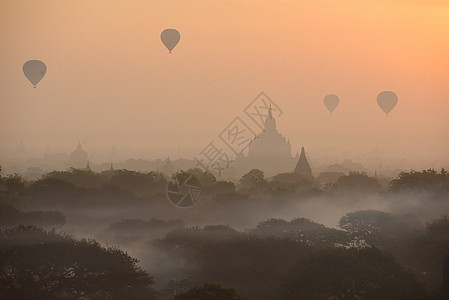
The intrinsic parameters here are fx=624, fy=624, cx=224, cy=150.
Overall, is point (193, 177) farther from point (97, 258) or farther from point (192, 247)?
point (97, 258)

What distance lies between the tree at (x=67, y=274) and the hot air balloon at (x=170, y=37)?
80.2m

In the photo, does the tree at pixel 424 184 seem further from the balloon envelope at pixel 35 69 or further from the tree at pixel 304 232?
the balloon envelope at pixel 35 69

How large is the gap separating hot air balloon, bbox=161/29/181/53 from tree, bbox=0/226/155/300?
80195 millimetres

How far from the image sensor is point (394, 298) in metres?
40.5

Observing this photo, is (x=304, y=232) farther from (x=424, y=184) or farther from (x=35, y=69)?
(x=35, y=69)

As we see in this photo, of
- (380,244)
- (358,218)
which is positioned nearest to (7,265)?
(380,244)

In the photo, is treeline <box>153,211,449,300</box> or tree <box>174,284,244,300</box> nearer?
tree <box>174,284,244,300</box>

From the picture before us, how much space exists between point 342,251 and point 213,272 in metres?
10.3

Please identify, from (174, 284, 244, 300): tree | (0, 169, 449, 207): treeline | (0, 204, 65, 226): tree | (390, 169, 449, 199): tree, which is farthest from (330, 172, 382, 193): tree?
(174, 284, 244, 300): tree

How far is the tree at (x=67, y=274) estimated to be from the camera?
131 feet

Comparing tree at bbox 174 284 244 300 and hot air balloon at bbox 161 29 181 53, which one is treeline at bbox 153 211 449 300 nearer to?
tree at bbox 174 284 244 300

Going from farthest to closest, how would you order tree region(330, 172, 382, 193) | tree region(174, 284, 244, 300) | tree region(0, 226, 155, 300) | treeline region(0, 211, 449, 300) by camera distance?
tree region(330, 172, 382, 193)
treeline region(0, 211, 449, 300)
tree region(0, 226, 155, 300)
tree region(174, 284, 244, 300)

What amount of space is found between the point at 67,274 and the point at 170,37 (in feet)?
282

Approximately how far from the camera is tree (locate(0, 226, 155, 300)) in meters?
39.8
